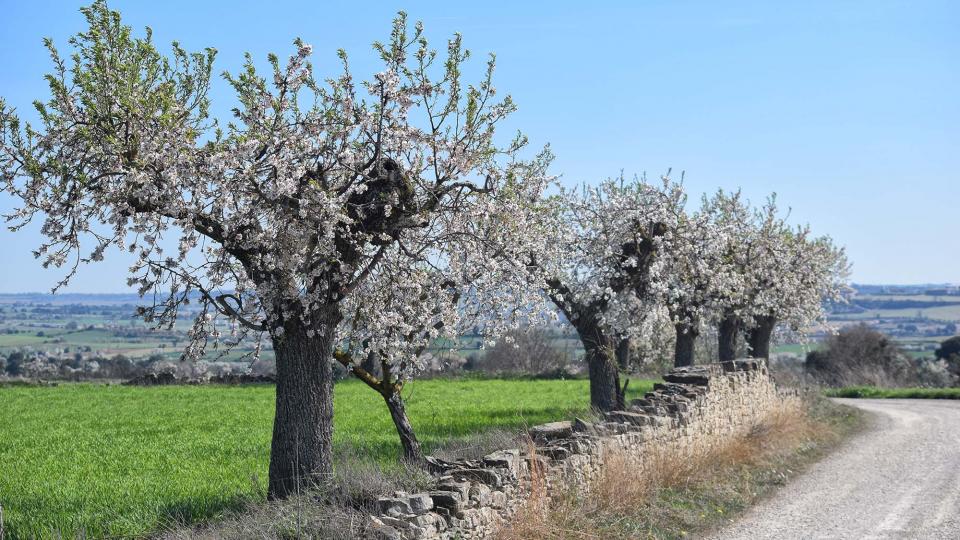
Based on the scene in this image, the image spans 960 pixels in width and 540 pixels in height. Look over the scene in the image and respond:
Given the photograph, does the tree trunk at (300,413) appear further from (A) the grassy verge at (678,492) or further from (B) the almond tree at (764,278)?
(B) the almond tree at (764,278)

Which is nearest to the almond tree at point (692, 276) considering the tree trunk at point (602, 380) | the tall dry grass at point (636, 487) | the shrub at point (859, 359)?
the tree trunk at point (602, 380)

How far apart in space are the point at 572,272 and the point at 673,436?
8.43 meters

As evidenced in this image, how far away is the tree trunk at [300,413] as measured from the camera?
11.9 meters

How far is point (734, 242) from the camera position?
31312 mm

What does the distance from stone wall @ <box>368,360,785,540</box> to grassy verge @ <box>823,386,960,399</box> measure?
2157cm

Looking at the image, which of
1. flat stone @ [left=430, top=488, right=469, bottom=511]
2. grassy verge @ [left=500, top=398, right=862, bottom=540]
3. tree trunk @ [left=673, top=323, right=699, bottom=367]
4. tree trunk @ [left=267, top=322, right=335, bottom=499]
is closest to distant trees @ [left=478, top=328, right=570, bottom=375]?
tree trunk @ [left=673, top=323, right=699, bottom=367]

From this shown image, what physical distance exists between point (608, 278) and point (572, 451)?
1100 centimetres

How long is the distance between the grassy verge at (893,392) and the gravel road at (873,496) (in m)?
16.4

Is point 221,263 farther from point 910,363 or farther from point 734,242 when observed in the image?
point 910,363

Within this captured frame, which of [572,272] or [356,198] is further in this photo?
[572,272]

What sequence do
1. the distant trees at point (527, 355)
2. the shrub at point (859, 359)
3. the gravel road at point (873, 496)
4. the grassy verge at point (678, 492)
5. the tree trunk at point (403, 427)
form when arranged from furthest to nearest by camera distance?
the distant trees at point (527, 355) → the shrub at point (859, 359) → the tree trunk at point (403, 427) → the gravel road at point (873, 496) → the grassy verge at point (678, 492)

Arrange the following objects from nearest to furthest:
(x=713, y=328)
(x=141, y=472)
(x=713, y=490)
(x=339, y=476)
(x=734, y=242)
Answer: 1. (x=339, y=476)
2. (x=713, y=490)
3. (x=141, y=472)
4. (x=734, y=242)
5. (x=713, y=328)

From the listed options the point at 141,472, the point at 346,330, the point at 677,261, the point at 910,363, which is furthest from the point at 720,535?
the point at 910,363

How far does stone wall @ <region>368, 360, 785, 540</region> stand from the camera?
9.11 meters
